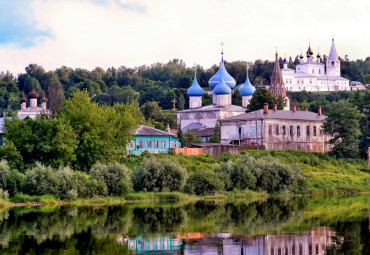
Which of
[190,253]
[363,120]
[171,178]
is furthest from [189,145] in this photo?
[190,253]

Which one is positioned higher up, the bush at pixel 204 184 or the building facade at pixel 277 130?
the building facade at pixel 277 130

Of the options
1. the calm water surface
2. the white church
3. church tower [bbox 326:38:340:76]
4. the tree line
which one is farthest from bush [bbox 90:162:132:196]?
church tower [bbox 326:38:340:76]

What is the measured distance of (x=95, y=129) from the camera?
43188 mm

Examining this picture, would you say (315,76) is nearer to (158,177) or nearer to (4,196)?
(158,177)

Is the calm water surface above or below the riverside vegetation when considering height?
below

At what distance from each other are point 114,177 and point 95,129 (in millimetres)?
6415

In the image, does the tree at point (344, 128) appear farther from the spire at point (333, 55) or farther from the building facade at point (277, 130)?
the spire at point (333, 55)

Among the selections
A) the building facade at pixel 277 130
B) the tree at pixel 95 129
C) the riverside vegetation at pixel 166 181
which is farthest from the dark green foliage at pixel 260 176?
the building facade at pixel 277 130

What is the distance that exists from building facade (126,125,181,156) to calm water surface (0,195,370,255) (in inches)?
627

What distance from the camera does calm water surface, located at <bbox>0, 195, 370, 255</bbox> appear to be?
891 inches

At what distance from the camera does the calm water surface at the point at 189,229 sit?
22.6 metres

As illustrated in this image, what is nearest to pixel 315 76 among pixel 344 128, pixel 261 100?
pixel 261 100

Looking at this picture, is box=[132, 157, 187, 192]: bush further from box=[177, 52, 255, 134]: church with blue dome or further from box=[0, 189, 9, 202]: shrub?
box=[177, 52, 255, 134]: church with blue dome

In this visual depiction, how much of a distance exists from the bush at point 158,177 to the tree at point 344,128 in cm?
1875
